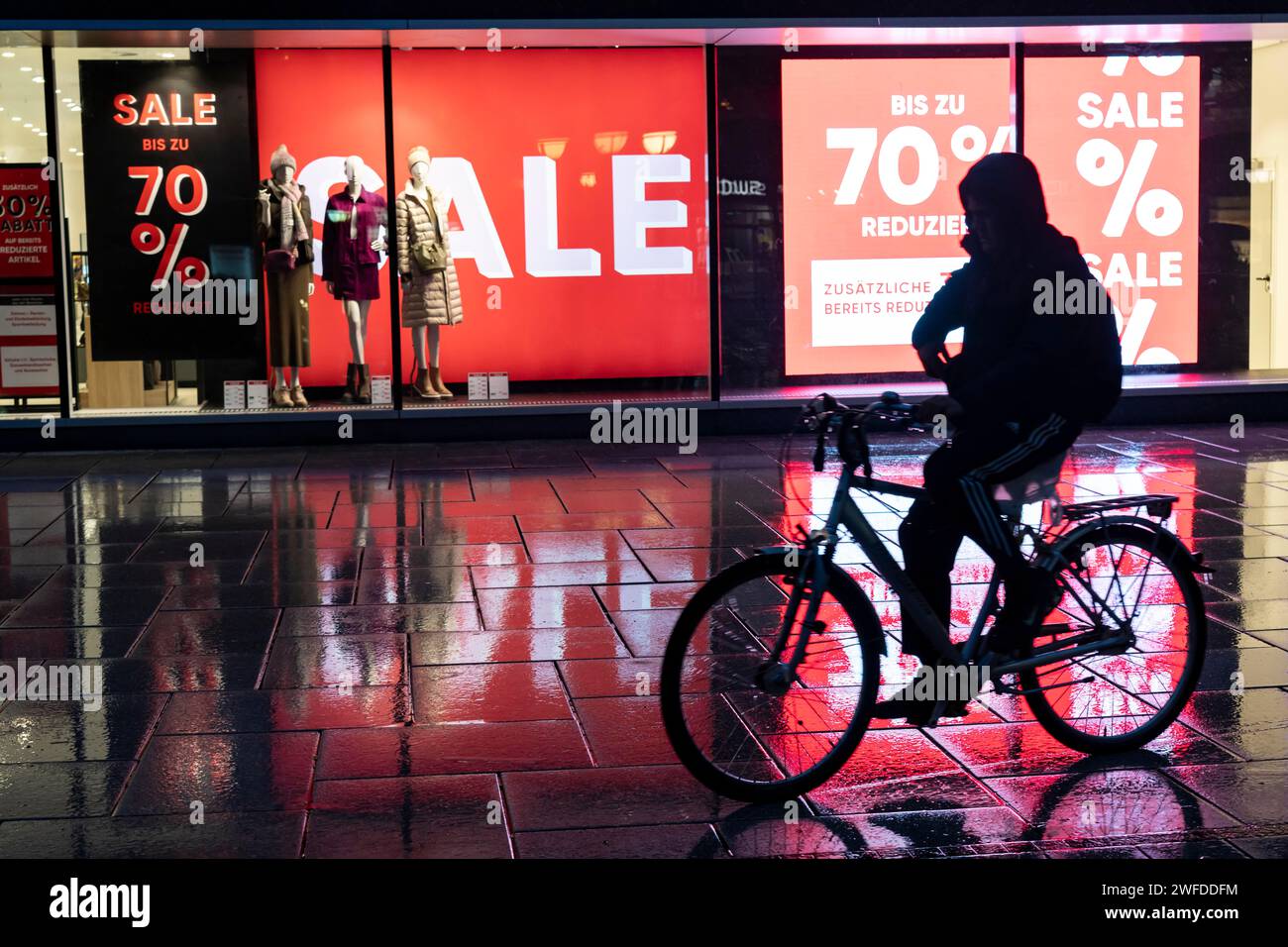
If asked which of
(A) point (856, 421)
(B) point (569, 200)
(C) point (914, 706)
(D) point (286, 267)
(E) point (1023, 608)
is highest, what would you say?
(B) point (569, 200)

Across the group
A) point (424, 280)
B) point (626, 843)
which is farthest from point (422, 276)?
point (626, 843)

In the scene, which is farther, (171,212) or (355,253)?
(355,253)

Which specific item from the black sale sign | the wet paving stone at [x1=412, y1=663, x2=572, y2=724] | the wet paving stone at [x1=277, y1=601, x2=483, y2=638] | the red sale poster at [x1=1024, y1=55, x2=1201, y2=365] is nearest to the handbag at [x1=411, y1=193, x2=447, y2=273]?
the black sale sign

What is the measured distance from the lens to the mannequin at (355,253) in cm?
1331

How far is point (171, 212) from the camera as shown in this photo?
13039 mm

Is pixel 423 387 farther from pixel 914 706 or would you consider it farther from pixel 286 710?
pixel 914 706

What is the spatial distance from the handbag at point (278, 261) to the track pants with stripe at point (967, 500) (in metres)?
9.49

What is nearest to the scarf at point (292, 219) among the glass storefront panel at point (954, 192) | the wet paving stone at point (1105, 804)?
the glass storefront panel at point (954, 192)

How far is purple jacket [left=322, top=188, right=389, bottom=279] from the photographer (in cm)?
1331

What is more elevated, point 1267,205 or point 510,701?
point 1267,205

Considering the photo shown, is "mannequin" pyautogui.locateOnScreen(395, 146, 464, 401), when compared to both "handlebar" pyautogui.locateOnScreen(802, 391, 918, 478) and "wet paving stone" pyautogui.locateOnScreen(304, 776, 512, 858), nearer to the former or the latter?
"wet paving stone" pyautogui.locateOnScreen(304, 776, 512, 858)

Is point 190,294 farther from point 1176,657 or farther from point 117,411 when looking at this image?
point 1176,657

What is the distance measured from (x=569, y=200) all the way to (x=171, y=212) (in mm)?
3338
